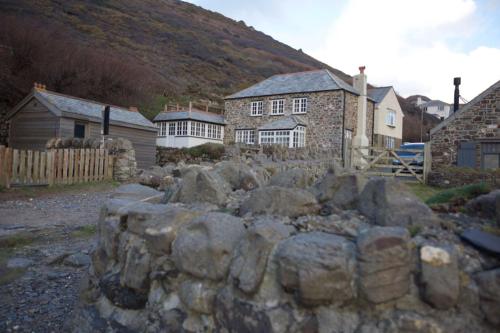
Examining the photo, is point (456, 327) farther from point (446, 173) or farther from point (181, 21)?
point (181, 21)

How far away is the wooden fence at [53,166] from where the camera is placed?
38.0ft

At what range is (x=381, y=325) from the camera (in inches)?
71.1

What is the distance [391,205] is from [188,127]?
28988 millimetres

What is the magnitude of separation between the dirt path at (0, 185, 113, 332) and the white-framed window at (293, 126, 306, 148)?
65.7 feet

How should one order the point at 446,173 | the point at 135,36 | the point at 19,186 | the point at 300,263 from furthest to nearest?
the point at 135,36, the point at 446,173, the point at 19,186, the point at 300,263

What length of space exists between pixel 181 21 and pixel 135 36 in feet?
61.4

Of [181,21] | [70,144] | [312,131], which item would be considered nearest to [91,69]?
[70,144]

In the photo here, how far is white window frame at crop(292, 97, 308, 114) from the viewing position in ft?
94.0

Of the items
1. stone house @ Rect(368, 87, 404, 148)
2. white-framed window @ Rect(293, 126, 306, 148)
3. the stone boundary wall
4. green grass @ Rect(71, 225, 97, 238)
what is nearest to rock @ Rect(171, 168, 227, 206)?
green grass @ Rect(71, 225, 97, 238)

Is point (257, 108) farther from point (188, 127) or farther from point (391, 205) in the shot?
point (391, 205)

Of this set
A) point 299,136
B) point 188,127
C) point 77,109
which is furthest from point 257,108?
point 77,109

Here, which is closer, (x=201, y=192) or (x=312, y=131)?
(x=201, y=192)

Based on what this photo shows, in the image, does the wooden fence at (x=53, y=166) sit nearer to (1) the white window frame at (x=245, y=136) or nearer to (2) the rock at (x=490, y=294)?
(2) the rock at (x=490, y=294)

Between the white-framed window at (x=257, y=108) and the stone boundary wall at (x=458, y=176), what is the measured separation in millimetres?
17735
